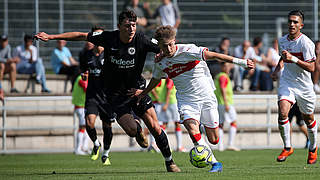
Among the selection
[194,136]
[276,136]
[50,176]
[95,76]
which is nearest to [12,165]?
[95,76]

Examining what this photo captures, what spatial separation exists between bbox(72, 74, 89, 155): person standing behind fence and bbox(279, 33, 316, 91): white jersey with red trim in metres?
6.01

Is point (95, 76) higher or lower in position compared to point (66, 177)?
higher

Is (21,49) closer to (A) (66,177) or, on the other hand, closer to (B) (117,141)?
(B) (117,141)

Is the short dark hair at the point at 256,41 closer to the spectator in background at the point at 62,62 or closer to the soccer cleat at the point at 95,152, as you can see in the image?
the spectator in background at the point at 62,62

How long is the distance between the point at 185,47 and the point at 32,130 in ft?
31.5

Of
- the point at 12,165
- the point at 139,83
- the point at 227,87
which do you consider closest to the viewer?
the point at 139,83

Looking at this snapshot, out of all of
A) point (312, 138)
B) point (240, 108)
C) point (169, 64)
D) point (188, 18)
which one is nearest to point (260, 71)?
point (240, 108)

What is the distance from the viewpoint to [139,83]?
36.4ft

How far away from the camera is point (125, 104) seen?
10977mm

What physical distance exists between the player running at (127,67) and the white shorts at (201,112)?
70cm

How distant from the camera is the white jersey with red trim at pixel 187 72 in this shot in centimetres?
982

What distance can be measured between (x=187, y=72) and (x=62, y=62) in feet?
32.4

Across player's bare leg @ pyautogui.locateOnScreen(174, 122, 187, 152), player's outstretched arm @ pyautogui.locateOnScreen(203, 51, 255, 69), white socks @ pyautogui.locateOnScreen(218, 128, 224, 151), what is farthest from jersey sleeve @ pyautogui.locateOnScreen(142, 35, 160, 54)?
white socks @ pyautogui.locateOnScreen(218, 128, 224, 151)

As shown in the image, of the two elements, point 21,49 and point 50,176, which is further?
point 21,49
